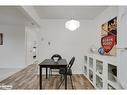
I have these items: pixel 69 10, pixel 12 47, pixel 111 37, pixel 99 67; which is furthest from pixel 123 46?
pixel 12 47

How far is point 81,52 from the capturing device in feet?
24.0

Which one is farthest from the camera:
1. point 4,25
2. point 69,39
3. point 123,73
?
point 4,25

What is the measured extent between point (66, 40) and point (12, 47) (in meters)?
3.31

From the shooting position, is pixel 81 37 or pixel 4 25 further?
pixel 4 25

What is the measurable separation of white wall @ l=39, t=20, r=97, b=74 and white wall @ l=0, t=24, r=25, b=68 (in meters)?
2.20

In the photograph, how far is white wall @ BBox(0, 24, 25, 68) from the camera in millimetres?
9008

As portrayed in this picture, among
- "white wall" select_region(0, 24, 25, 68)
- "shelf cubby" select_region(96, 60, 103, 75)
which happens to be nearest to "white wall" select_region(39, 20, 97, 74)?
"white wall" select_region(0, 24, 25, 68)

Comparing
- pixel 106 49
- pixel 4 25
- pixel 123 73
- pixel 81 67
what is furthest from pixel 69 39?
pixel 123 73

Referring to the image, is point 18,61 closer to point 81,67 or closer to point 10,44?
point 10,44

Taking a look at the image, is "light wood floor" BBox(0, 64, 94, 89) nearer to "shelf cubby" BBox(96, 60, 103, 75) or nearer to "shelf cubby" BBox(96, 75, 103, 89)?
"shelf cubby" BBox(96, 75, 103, 89)

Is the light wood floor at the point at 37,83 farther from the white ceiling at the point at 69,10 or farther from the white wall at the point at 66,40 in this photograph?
the white ceiling at the point at 69,10

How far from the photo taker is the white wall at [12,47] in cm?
901

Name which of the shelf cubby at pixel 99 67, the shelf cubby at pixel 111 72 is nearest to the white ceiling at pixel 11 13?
the shelf cubby at pixel 99 67

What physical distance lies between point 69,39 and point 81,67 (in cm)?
128
